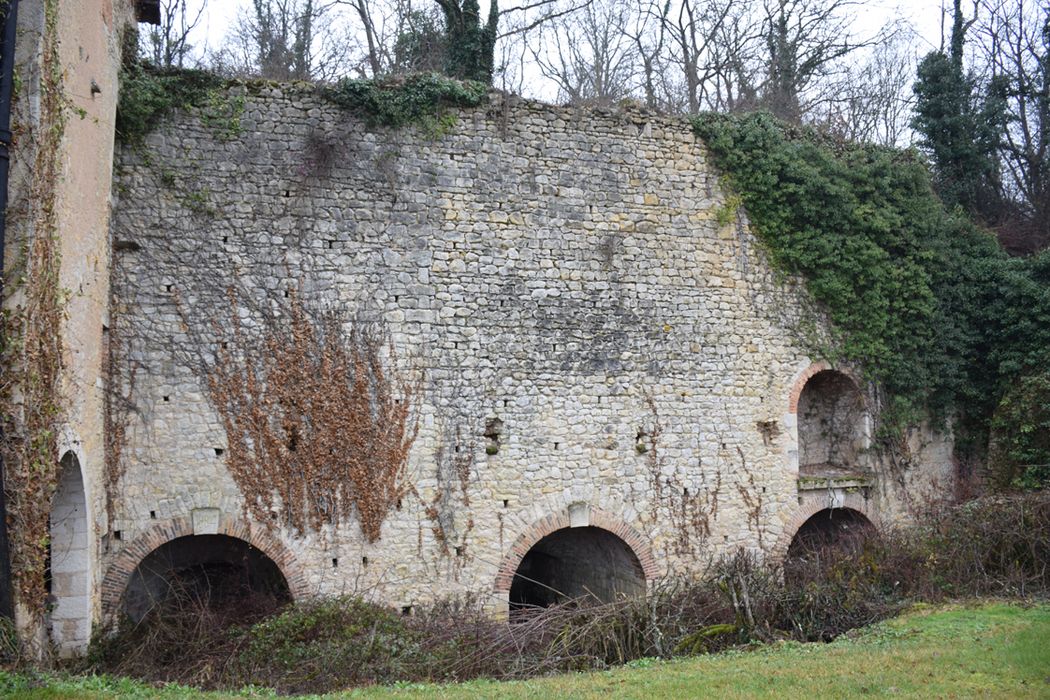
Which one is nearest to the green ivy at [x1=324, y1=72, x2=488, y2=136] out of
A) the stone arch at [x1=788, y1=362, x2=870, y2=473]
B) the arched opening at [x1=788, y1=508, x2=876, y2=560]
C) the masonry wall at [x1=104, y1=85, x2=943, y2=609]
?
the masonry wall at [x1=104, y1=85, x2=943, y2=609]

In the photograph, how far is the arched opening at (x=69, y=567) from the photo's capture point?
8.42 metres

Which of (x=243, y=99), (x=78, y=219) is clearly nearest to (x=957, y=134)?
(x=243, y=99)

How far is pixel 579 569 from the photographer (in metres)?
13.0

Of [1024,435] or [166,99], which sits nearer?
[166,99]

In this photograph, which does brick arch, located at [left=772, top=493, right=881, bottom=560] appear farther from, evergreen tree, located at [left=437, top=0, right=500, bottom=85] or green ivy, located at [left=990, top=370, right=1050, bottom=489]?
evergreen tree, located at [left=437, top=0, right=500, bottom=85]

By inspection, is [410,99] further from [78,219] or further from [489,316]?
[78,219]

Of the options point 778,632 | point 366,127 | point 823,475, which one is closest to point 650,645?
point 778,632

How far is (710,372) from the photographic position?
1195 centimetres

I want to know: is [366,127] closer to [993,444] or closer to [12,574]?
[12,574]

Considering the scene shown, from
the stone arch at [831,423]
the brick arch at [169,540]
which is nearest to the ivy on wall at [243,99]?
the brick arch at [169,540]

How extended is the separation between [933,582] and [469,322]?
22.6ft

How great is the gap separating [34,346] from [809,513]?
410 inches

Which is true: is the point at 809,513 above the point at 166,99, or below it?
below

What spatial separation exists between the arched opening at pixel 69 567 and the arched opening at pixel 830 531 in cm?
907
